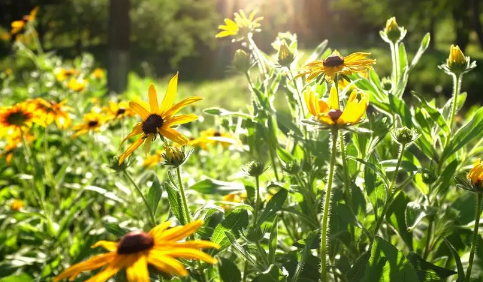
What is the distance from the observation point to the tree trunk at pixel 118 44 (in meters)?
6.38

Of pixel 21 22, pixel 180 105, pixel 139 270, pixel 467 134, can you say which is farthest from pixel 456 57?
pixel 21 22

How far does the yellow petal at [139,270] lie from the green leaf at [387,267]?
43cm

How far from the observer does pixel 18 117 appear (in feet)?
5.90

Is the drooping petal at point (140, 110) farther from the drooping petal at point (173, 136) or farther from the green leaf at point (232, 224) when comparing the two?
the green leaf at point (232, 224)

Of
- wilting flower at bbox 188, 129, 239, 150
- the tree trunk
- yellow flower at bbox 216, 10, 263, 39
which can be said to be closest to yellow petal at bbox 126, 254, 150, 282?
wilting flower at bbox 188, 129, 239, 150

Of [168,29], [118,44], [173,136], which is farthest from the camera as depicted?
[168,29]

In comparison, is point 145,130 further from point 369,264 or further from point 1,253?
point 1,253

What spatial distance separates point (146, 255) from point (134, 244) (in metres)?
0.04

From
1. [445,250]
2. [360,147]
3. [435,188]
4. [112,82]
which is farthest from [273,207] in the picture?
[112,82]

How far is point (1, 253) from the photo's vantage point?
85.1 inches

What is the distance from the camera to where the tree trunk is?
6375mm

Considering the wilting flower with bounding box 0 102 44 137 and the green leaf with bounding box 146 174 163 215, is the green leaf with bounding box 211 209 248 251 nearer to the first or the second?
the green leaf with bounding box 146 174 163 215

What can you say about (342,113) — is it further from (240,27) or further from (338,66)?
(240,27)

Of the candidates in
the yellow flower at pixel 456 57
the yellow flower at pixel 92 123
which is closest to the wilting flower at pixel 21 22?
the yellow flower at pixel 92 123
